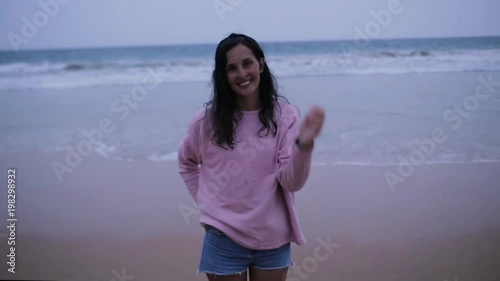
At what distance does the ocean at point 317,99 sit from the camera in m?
4.95

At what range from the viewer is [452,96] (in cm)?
714

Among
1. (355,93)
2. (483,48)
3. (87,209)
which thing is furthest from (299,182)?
(483,48)

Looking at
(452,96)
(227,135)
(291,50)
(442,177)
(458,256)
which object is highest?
(291,50)

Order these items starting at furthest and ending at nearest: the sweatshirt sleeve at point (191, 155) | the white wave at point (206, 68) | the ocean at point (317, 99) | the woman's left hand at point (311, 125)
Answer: the white wave at point (206, 68)
the ocean at point (317, 99)
the sweatshirt sleeve at point (191, 155)
the woman's left hand at point (311, 125)

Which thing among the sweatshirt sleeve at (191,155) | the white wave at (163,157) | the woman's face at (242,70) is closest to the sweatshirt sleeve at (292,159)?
the woman's face at (242,70)

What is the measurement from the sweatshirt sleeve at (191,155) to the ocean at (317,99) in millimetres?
2837

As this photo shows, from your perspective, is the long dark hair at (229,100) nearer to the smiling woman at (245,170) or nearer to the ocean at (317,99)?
the smiling woman at (245,170)

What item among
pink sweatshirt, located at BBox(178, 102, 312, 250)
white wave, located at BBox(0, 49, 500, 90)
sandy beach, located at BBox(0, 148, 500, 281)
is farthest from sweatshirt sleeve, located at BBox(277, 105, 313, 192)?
white wave, located at BBox(0, 49, 500, 90)

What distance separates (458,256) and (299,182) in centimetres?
189

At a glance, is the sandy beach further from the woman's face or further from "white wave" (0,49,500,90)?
"white wave" (0,49,500,90)

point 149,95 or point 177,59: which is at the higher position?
point 177,59

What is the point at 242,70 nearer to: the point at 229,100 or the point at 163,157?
the point at 229,100

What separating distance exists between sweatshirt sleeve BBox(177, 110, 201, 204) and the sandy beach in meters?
1.15

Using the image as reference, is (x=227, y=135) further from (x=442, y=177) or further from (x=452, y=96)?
(x=452, y=96)
